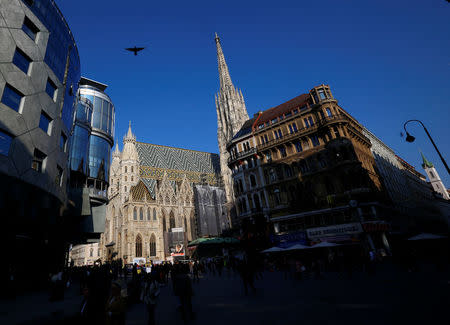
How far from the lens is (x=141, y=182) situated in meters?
66.7

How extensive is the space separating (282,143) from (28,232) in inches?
1101

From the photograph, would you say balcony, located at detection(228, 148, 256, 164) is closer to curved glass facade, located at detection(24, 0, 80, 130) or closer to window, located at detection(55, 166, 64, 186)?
window, located at detection(55, 166, 64, 186)

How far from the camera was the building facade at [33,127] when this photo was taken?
17594mm

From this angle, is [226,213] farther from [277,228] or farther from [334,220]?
[334,220]

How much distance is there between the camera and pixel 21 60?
1959 cm

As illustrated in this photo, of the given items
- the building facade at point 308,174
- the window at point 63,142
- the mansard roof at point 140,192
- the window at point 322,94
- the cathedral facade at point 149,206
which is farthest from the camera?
the mansard roof at point 140,192

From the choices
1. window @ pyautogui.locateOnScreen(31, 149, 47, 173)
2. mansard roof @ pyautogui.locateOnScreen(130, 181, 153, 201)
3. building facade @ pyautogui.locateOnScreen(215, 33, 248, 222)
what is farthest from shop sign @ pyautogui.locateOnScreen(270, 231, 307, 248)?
mansard roof @ pyautogui.locateOnScreen(130, 181, 153, 201)

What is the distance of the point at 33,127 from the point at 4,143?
3.52 m

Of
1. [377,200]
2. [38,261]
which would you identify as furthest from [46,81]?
[377,200]

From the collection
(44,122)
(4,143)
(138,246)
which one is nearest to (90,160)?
(44,122)

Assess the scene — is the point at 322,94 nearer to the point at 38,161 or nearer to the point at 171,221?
the point at 38,161

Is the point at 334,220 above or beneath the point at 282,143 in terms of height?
beneath

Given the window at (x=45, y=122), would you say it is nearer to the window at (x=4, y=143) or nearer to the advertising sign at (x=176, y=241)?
the window at (x=4, y=143)

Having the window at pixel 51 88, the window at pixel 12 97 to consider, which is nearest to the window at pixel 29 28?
the window at pixel 51 88
